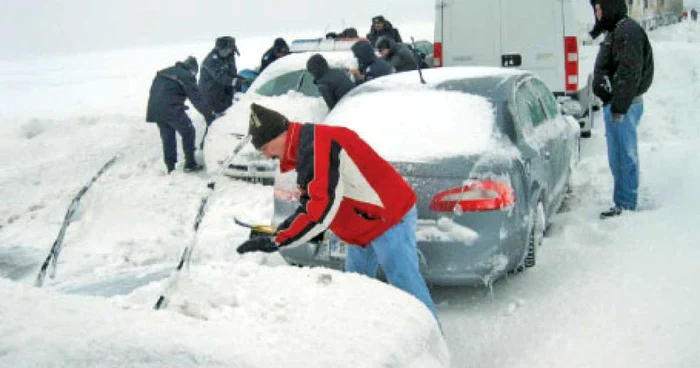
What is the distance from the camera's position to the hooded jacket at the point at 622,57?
19.9 ft

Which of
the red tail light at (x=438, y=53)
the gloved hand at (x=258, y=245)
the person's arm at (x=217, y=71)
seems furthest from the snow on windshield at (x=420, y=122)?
the person's arm at (x=217, y=71)

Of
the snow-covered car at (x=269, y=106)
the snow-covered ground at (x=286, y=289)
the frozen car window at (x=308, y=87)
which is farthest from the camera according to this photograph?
the frozen car window at (x=308, y=87)

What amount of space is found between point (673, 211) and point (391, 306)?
13.9ft

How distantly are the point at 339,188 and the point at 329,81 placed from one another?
536 centimetres

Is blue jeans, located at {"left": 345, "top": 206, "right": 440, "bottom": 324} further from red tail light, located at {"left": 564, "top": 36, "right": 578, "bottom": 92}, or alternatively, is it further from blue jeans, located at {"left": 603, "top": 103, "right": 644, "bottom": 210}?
red tail light, located at {"left": 564, "top": 36, "right": 578, "bottom": 92}

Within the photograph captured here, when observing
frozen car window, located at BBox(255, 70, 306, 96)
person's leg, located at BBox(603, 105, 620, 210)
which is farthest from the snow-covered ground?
frozen car window, located at BBox(255, 70, 306, 96)

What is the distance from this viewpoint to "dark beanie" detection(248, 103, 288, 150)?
3.55 meters

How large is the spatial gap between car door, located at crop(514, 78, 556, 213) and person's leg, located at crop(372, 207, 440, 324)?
1379mm

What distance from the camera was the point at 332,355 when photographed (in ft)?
6.95

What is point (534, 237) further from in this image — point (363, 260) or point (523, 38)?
point (523, 38)

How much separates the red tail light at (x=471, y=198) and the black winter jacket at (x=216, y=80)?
7840 millimetres

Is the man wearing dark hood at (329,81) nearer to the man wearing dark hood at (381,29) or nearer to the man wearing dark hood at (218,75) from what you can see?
the man wearing dark hood at (218,75)

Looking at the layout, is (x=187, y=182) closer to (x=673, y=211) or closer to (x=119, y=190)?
(x=119, y=190)

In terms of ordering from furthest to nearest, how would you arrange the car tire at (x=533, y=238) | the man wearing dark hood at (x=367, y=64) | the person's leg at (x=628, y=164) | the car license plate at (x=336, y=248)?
the man wearing dark hood at (x=367, y=64) < the person's leg at (x=628, y=164) < the car tire at (x=533, y=238) < the car license plate at (x=336, y=248)
